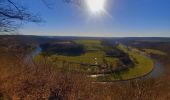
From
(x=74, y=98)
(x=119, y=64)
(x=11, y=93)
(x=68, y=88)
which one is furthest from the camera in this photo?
(x=119, y=64)

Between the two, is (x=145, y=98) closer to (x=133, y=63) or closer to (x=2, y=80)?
(x=2, y=80)

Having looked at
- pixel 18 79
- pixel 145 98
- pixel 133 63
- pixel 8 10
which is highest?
pixel 8 10

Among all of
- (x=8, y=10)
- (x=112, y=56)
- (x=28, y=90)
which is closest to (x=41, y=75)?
(x=28, y=90)

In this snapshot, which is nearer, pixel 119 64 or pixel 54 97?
pixel 54 97

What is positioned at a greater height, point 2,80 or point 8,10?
point 8,10

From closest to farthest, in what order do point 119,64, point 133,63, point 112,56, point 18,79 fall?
point 18,79
point 119,64
point 133,63
point 112,56

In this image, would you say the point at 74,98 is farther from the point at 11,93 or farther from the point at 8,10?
the point at 8,10

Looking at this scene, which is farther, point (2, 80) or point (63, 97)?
point (2, 80)

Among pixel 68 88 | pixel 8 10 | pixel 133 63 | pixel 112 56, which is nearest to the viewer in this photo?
pixel 8 10

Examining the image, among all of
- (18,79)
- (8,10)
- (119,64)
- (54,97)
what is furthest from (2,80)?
(119,64)
